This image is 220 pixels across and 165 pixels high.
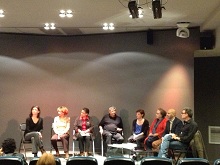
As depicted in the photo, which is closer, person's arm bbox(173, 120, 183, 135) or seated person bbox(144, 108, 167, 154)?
person's arm bbox(173, 120, 183, 135)

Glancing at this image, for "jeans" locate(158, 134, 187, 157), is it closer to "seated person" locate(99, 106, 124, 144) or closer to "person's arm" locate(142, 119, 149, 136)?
"person's arm" locate(142, 119, 149, 136)

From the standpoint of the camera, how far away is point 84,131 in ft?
30.4

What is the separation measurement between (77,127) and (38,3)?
357 cm

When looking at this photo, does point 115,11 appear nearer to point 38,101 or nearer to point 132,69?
point 132,69

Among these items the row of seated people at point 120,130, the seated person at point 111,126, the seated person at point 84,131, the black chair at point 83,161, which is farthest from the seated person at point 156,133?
the black chair at point 83,161

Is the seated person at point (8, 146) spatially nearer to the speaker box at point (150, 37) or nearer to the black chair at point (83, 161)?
the black chair at point (83, 161)

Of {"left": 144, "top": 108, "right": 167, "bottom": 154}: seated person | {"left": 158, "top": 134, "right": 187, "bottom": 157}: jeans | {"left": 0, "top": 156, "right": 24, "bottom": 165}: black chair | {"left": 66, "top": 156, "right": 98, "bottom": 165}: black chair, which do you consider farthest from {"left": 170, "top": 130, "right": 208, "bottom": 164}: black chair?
{"left": 0, "top": 156, "right": 24, "bottom": 165}: black chair

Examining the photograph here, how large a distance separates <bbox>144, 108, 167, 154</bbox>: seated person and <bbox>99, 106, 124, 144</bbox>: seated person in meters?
0.92

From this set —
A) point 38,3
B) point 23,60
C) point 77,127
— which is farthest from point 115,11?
point 23,60

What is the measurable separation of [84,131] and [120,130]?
0.87m

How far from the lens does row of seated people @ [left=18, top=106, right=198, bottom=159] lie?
305 inches

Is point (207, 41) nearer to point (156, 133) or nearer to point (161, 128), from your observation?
point (161, 128)

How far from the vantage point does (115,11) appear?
297 inches

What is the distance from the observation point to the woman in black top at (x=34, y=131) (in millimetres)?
8742
